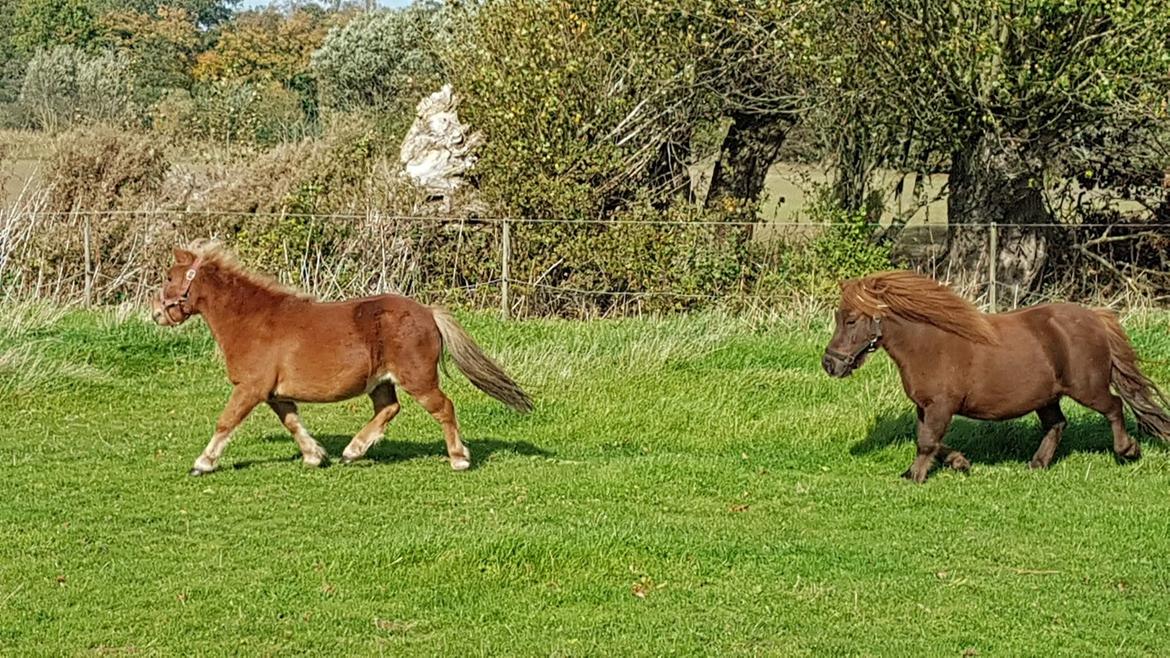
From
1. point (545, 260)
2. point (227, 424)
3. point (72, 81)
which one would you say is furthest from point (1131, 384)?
point (72, 81)

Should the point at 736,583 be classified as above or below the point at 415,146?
below

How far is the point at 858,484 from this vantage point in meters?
10.1

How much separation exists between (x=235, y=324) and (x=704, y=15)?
9.80 m

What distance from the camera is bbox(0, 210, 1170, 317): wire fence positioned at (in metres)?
18.5

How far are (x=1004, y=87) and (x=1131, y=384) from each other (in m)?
6.89

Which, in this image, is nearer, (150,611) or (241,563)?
(150,611)

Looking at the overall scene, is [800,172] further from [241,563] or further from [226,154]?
[241,563]

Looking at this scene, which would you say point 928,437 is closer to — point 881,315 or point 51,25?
point 881,315

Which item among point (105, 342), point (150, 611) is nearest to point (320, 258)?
point (105, 342)

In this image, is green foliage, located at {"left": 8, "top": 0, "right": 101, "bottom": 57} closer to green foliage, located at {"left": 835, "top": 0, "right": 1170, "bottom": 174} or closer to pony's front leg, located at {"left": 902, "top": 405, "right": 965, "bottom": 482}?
green foliage, located at {"left": 835, "top": 0, "right": 1170, "bottom": 174}

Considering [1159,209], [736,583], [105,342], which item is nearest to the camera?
[736,583]

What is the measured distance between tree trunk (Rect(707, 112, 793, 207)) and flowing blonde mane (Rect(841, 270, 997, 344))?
1157cm

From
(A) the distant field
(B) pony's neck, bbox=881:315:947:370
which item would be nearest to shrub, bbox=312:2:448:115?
(A) the distant field

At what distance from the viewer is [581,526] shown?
8617 millimetres
